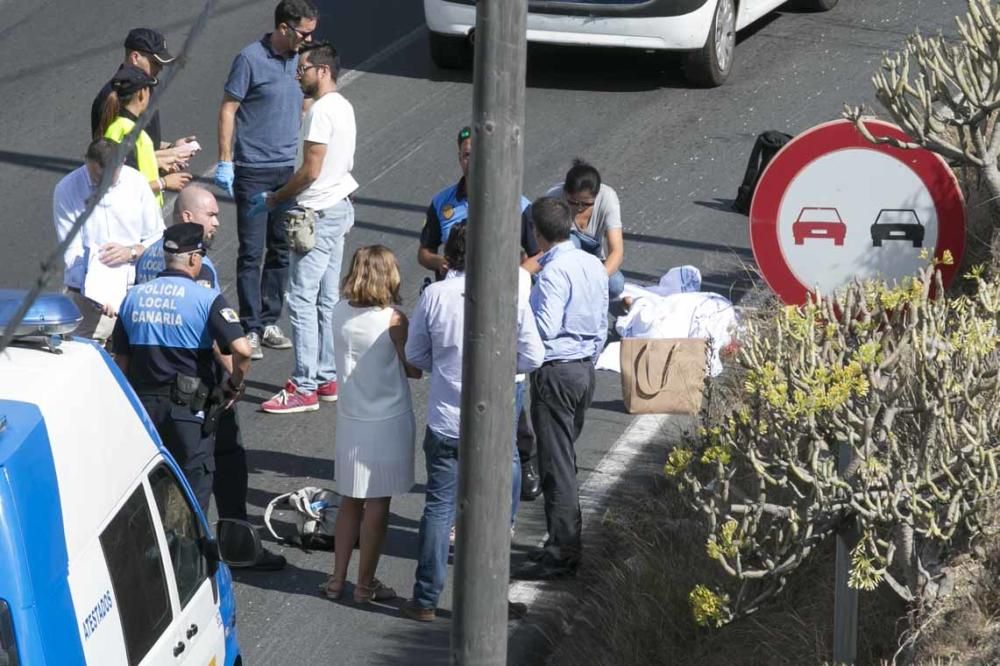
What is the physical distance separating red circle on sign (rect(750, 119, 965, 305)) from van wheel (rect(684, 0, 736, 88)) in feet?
24.0

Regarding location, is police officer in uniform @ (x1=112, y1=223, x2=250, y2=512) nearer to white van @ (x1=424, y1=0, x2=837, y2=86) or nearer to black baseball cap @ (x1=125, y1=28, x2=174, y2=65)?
black baseball cap @ (x1=125, y1=28, x2=174, y2=65)

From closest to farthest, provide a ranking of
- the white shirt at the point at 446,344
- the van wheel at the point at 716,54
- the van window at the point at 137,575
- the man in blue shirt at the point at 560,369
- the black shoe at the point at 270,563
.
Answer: the van window at the point at 137,575 → the white shirt at the point at 446,344 → the man in blue shirt at the point at 560,369 → the black shoe at the point at 270,563 → the van wheel at the point at 716,54

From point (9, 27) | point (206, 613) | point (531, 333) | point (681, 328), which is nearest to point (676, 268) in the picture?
point (681, 328)

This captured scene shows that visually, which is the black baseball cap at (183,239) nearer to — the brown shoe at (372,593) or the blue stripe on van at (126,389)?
the brown shoe at (372,593)

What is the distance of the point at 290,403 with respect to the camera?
883 cm

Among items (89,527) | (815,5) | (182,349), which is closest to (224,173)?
(182,349)

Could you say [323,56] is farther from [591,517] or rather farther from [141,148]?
[591,517]

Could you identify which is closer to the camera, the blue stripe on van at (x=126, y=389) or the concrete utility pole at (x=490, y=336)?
the concrete utility pole at (x=490, y=336)

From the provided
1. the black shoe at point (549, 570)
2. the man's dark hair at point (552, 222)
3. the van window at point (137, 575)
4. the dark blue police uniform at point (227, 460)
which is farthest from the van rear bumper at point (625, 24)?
the van window at point (137, 575)

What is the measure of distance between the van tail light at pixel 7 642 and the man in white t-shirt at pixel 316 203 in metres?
4.93

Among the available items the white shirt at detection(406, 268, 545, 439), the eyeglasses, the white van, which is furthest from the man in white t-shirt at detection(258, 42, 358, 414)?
the white van

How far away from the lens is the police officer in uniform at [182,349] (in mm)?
6852

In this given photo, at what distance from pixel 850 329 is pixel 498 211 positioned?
1907 millimetres

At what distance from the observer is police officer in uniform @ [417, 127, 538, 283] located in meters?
8.02
